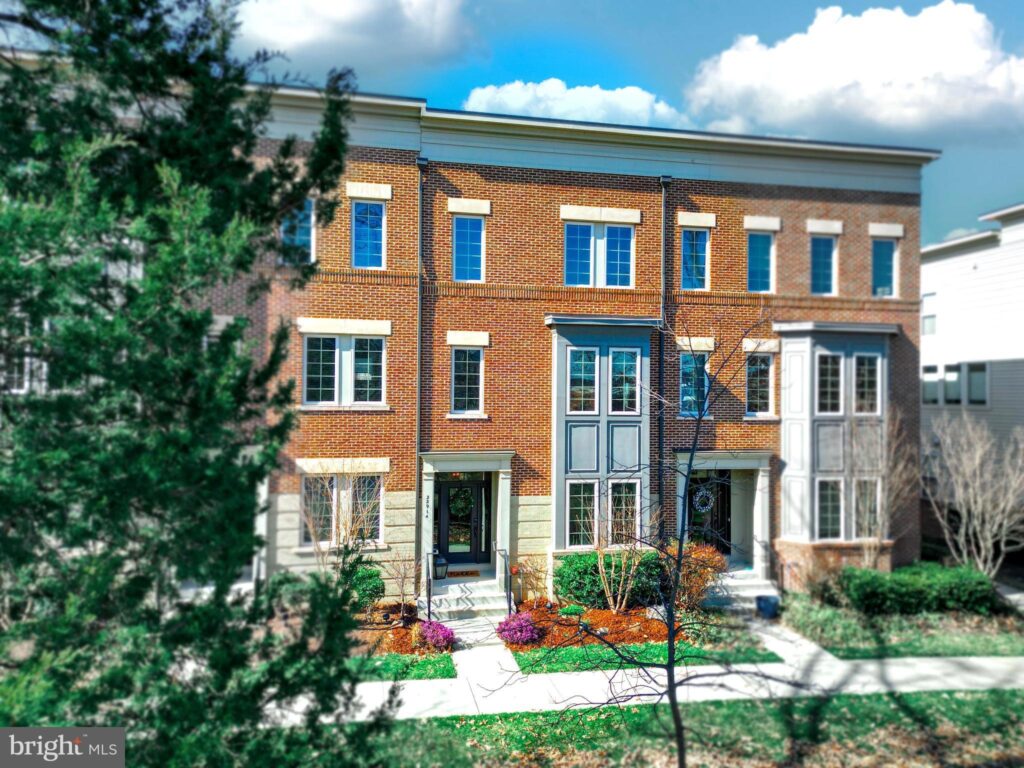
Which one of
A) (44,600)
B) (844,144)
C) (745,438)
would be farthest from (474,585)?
(844,144)

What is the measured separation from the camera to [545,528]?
269 inches

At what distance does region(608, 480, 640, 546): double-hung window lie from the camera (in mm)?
6730

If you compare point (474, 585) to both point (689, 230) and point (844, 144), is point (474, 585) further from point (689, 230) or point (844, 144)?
point (844, 144)

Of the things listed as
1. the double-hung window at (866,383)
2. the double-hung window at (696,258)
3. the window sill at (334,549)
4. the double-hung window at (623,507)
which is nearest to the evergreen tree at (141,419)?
the window sill at (334,549)

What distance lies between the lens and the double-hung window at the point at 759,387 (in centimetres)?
639

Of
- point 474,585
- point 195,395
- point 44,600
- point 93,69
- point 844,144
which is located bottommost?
point 474,585

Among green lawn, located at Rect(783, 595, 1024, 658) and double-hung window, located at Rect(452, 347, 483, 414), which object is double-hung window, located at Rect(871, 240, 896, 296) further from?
double-hung window, located at Rect(452, 347, 483, 414)

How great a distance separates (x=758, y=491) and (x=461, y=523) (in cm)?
310

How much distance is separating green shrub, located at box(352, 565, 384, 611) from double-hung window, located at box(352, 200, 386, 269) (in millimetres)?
2730

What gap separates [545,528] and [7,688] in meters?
4.96

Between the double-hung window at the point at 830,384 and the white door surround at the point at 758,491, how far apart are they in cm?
87

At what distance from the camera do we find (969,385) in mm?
8234

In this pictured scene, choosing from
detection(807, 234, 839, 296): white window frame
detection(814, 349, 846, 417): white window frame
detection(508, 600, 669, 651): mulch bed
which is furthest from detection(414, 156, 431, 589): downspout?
Result: detection(814, 349, 846, 417): white window frame

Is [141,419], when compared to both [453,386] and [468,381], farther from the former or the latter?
[468,381]
